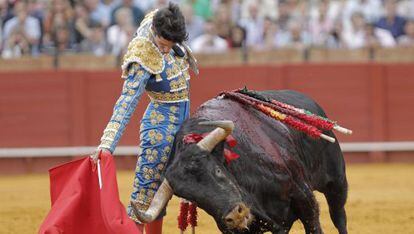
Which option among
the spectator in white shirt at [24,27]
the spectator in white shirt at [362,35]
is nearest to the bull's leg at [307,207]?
the spectator in white shirt at [362,35]

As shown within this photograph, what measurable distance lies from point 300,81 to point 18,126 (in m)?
3.06

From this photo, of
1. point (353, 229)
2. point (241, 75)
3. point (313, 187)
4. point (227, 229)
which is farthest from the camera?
point (241, 75)

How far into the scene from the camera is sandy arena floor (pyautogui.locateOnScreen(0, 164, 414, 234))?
7262 mm

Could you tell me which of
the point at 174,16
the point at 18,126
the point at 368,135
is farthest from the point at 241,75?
the point at 174,16

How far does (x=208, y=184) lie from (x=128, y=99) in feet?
2.23

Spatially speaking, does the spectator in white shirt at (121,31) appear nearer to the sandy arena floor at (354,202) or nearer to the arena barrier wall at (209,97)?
the arena barrier wall at (209,97)

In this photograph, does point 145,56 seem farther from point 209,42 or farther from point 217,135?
point 209,42

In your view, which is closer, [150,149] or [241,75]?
[150,149]

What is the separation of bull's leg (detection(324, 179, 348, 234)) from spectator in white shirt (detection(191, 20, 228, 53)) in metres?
5.39

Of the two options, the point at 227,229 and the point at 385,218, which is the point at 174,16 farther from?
the point at 385,218

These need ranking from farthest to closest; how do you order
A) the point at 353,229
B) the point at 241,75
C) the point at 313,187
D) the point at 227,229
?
1. the point at 241,75
2. the point at 353,229
3. the point at 313,187
4. the point at 227,229

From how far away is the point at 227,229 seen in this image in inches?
193

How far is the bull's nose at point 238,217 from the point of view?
4.55 meters

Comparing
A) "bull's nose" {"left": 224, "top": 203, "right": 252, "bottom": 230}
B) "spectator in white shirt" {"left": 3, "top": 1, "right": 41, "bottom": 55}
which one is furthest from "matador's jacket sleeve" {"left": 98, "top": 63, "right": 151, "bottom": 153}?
"spectator in white shirt" {"left": 3, "top": 1, "right": 41, "bottom": 55}
